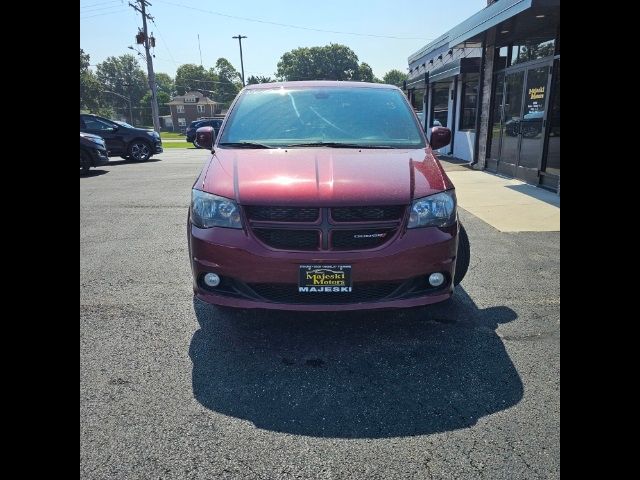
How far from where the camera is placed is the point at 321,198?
8.84 feet

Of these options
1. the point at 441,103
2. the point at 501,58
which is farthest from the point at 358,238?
the point at 441,103

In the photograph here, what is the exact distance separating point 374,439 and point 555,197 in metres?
7.45

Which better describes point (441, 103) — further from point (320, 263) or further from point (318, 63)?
point (318, 63)

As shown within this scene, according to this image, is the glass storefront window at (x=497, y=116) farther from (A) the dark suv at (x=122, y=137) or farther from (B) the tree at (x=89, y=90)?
(B) the tree at (x=89, y=90)

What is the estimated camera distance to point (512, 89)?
34.3 feet

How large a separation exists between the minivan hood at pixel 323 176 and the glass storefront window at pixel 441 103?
46.7 ft

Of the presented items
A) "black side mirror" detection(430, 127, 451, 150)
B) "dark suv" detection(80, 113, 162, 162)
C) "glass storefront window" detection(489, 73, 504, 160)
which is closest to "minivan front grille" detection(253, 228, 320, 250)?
"black side mirror" detection(430, 127, 451, 150)

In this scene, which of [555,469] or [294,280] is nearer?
[555,469]

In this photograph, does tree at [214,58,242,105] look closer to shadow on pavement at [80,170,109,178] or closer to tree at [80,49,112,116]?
tree at [80,49,112,116]

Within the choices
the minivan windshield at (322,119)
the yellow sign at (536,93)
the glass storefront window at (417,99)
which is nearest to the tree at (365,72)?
the glass storefront window at (417,99)

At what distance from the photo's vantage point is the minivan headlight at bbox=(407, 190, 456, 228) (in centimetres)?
278

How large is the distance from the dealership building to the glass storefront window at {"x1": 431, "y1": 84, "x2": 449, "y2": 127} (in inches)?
77.5
